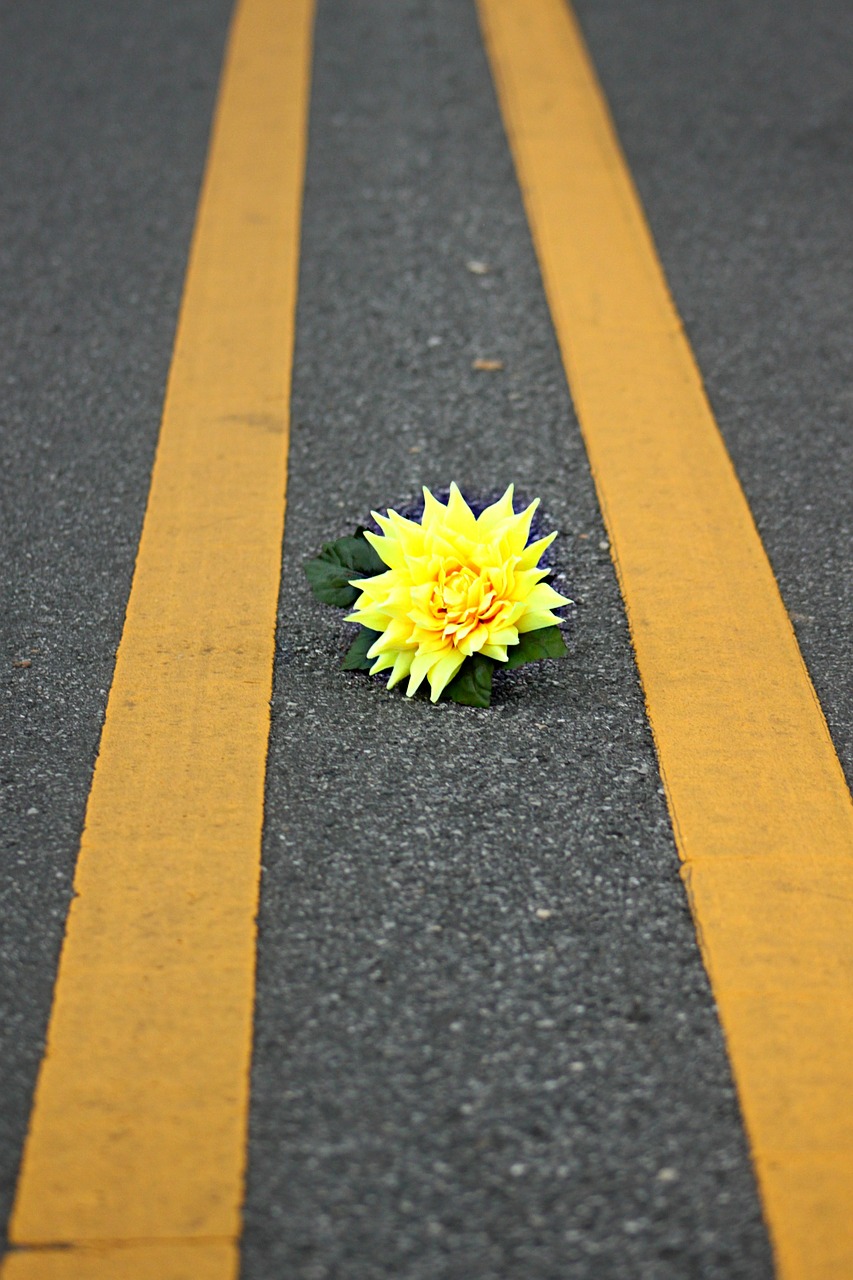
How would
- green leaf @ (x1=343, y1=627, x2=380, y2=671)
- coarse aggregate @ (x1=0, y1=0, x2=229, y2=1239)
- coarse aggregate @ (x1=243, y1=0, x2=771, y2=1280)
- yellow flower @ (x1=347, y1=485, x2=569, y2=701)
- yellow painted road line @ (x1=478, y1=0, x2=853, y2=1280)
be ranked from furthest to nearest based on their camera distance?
green leaf @ (x1=343, y1=627, x2=380, y2=671) < yellow flower @ (x1=347, y1=485, x2=569, y2=701) < coarse aggregate @ (x1=0, y1=0, x2=229, y2=1239) < yellow painted road line @ (x1=478, y1=0, x2=853, y2=1280) < coarse aggregate @ (x1=243, y1=0, x2=771, y2=1280)

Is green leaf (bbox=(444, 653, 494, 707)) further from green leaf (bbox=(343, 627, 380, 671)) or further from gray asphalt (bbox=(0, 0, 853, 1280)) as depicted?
green leaf (bbox=(343, 627, 380, 671))

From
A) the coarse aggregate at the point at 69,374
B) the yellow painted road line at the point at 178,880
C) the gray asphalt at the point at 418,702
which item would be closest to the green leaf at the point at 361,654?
the gray asphalt at the point at 418,702

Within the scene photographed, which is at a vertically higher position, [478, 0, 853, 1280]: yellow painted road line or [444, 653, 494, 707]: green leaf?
[444, 653, 494, 707]: green leaf

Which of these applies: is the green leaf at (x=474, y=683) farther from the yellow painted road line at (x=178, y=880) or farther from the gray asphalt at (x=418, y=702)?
the yellow painted road line at (x=178, y=880)

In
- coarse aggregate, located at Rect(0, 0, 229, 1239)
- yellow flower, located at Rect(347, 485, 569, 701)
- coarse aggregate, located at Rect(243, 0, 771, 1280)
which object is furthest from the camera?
yellow flower, located at Rect(347, 485, 569, 701)

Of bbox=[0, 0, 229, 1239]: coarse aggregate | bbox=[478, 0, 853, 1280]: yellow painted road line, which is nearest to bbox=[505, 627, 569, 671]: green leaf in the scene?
bbox=[478, 0, 853, 1280]: yellow painted road line

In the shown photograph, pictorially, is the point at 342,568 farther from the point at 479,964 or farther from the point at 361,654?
the point at 479,964

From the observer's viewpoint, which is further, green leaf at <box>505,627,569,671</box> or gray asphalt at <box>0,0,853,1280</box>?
green leaf at <box>505,627,569,671</box>
